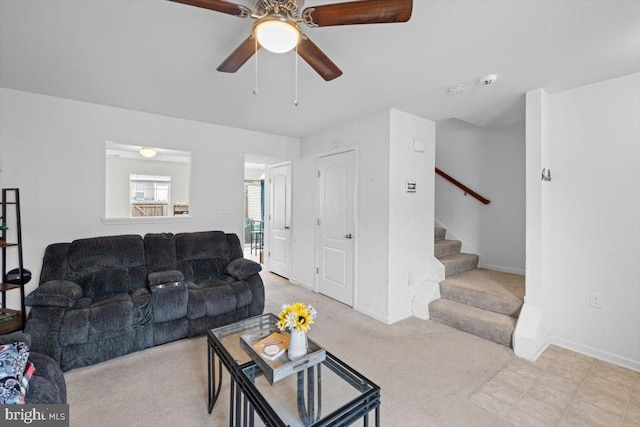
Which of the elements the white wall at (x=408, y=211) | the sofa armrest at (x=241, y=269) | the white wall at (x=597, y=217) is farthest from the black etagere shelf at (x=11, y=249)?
the white wall at (x=597, y=217)

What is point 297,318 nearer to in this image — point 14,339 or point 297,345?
point 297,345

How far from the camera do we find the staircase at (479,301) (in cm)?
274

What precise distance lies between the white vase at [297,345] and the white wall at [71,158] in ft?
8.67

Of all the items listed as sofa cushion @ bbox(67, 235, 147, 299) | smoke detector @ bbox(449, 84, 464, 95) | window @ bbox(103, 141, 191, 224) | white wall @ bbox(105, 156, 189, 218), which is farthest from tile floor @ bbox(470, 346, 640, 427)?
white wall @ bbox(105, 156, 189, 218)

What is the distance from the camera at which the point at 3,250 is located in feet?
8.50

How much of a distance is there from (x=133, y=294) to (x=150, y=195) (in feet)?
11.8

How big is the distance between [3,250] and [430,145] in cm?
458

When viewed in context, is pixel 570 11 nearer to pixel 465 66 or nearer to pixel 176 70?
pixel 465 66

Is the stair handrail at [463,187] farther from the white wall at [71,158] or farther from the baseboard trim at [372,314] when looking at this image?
the white wall at [71,158]

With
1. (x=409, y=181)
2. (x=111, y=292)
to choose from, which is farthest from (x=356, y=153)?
(x=111, y=292)

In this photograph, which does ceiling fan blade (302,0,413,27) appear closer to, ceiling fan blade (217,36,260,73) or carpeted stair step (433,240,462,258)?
ceiling fan blade (217,36,260,73)

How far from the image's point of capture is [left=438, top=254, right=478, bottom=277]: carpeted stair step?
12.1 ft

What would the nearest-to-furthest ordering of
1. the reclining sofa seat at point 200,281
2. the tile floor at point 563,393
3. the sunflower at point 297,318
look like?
the sunflower at point 297,318
the tile floor at point 563,393
the reclining sofa seat at point 200,281

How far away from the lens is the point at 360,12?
1198 mm
